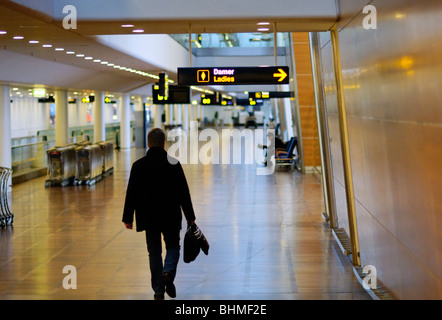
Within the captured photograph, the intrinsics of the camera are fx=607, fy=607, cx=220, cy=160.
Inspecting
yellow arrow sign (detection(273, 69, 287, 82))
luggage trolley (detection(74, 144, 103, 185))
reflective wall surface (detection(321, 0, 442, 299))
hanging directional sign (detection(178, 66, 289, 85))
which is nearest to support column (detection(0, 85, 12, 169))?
luggage trolley (detection(74, 144, 103, 185))

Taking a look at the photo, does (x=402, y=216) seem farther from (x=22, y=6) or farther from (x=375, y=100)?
(x=22, y=6)

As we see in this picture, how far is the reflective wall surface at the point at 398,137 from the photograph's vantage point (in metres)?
4.57

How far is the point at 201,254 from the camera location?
390 inches

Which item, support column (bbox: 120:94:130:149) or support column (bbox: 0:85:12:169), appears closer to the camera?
support column (bbox: 0:85:12:169)

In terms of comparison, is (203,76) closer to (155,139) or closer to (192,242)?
(155,139)

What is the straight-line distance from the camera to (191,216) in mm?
6723

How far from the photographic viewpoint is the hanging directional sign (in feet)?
35.1

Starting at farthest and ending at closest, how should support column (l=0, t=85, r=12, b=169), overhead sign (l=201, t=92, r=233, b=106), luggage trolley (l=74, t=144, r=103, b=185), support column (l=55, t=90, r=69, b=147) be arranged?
overhead sign (l=201, t=92, r=233, b=106) → support column (l=55, t=90, r=69, b=147) → luggage trolley (l=74, t=144, r=103, b=185) → support column (l=0, t=85, r=12, b=169)

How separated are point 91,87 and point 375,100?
2408 cm

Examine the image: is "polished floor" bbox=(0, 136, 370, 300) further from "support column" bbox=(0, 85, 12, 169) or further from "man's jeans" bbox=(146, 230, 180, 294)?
"support column" bbox=(0, 85, 12, 169)

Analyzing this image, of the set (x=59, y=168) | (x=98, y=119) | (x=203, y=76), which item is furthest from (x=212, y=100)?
(x=203, y=76)

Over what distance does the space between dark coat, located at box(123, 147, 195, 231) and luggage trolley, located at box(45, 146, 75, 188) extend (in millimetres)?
13863

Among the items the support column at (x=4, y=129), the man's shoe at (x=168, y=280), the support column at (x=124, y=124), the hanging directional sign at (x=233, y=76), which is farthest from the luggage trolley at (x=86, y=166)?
the support column at (x=124, y=124)

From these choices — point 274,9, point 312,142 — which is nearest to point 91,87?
point 312,142
